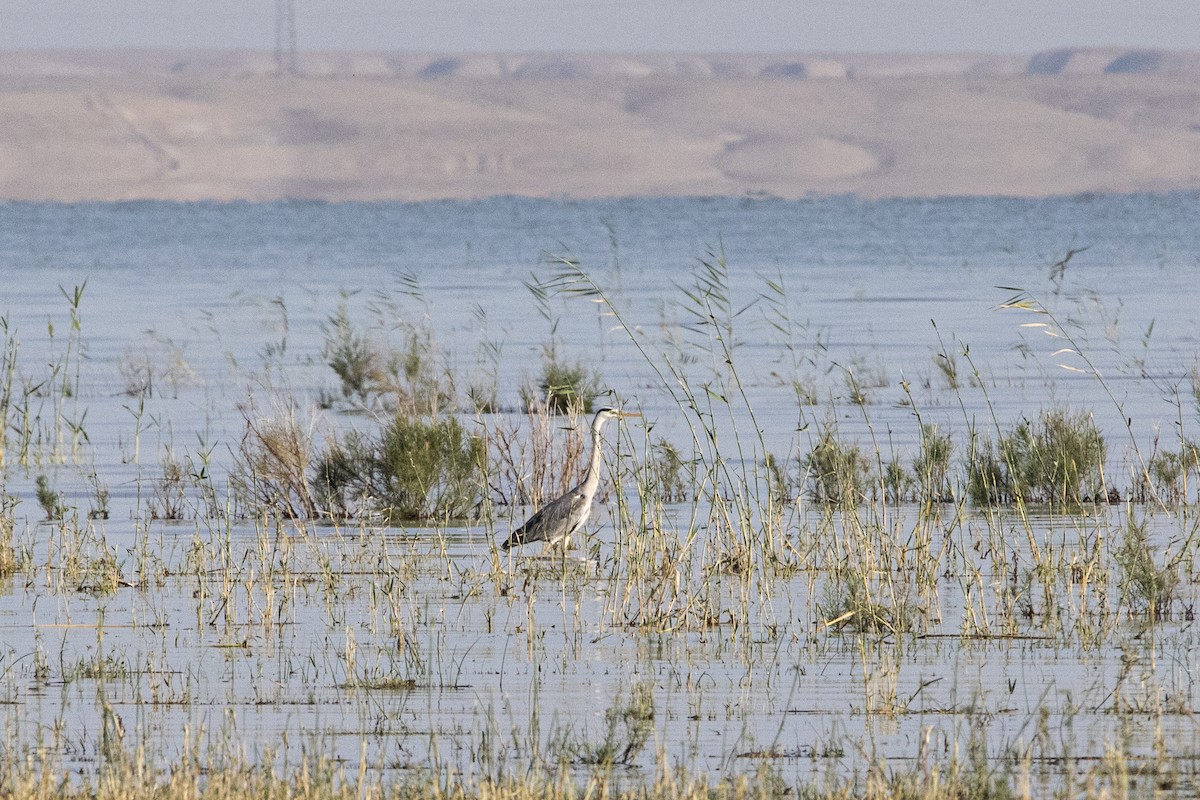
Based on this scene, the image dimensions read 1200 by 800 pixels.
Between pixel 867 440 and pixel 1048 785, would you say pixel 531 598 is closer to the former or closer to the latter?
pixel 1048 785

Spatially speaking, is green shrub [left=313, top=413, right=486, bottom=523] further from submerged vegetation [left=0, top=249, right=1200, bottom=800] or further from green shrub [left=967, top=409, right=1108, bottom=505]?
green shrub [left=967, top=409, right=1108, bottom=505]

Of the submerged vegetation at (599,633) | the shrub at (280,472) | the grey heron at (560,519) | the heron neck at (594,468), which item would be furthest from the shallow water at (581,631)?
the heron neck at (594,468)

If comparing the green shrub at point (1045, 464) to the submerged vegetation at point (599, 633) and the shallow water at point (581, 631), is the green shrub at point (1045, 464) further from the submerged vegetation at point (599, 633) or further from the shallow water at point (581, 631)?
the shallow water at point (581, 631)

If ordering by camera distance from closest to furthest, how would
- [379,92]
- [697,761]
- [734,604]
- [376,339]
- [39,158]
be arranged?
1. [697,761]
2. [734,604]
3. [376,339]
4. [39,158]
5. [379,92]

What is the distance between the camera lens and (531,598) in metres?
9.22

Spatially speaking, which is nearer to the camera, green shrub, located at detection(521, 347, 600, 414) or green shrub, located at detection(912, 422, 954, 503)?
green shrub, located at detection(912, 422, 954, 503)

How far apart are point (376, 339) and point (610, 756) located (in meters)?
21.7

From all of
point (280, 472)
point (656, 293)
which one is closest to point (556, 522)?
point (280, 472)

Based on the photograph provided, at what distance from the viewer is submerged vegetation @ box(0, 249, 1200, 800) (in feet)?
21.9

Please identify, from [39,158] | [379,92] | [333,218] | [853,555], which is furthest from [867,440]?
[379,92]

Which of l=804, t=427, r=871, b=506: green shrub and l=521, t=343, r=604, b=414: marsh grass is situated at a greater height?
l=521, t=343, r=604, b=414: marsh grass

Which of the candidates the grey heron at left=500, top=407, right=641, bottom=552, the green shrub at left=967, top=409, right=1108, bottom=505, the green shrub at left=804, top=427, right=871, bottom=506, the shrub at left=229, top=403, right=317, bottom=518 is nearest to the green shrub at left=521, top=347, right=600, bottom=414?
the shrub at left=229, top=403, right=317, bottom=518

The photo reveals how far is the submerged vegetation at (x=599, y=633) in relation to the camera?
6.68m

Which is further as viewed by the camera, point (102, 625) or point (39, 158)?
point (39, 158)
